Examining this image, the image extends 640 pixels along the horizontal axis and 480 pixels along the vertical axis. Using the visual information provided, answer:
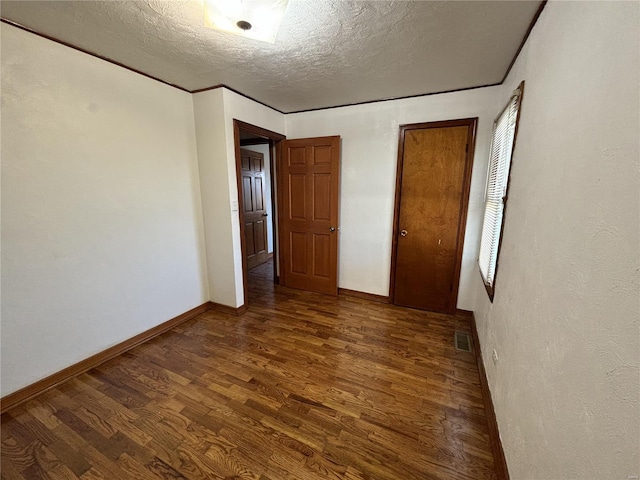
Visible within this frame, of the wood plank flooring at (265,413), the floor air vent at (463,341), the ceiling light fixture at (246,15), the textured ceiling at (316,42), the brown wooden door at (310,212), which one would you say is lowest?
the wood plank flooring at (265,413)

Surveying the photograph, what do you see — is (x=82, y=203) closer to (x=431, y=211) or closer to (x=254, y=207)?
(x=254, y=207)

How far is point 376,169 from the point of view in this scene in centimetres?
296

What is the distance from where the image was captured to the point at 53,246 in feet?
5.81

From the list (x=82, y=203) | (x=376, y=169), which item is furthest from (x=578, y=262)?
(x=82, y=203)

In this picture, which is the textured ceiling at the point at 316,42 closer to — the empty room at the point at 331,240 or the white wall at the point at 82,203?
the empty room at the point at 331,240

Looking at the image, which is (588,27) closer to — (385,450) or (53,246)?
(385,450)

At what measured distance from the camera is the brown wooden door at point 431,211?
8.53 feet

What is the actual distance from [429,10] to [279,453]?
8.32ft

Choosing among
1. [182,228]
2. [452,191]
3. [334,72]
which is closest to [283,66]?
[334,72]

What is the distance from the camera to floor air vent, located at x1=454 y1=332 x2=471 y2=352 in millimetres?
2283

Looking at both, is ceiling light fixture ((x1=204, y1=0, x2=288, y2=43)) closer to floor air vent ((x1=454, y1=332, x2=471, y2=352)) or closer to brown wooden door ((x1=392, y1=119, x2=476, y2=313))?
brown wooden door ((x1=392, y1=119, x2=476, y2=313))

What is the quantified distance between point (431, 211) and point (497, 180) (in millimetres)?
765

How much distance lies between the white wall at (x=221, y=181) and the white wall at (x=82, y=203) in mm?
177

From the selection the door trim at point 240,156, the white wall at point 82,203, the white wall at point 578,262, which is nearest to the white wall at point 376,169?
the door trim at point 240,156
